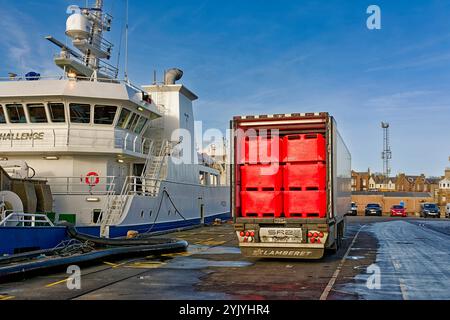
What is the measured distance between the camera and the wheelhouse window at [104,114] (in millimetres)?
21219

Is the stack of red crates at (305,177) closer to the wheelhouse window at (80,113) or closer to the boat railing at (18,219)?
the boat railing at (18,219)

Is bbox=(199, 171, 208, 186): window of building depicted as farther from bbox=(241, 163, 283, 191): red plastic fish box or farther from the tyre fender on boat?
bbox=(241, 163, 283, 191): red plastic fish box

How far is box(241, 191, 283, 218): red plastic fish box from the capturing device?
1336 centimetres

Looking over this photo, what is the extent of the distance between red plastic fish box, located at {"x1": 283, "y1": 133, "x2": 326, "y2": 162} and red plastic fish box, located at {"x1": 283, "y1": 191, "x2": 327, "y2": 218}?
3.07 feet

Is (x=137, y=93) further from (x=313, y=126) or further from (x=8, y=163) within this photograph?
(x=313, y=126)

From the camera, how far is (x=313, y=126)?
1369 cm

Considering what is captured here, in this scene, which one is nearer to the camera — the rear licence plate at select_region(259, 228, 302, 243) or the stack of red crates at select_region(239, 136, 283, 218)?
the rear licence plate at select_region(259, 228, 302, 243)

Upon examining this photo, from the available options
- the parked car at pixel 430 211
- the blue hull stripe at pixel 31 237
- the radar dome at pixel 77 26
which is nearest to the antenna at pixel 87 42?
the radar dome at pixel 77 26

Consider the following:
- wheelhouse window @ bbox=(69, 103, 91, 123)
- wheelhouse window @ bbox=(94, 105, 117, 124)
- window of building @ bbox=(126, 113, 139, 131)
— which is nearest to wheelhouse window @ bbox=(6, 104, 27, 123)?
wheelhouse window @ bbox=(69, 103, 91, 123)

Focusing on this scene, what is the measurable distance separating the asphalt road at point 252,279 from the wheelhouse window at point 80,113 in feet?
27.7

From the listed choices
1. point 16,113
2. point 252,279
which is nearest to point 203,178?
point 16,113

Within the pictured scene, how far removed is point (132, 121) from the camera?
22.9 m

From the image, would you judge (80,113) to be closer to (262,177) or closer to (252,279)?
(262,177)
